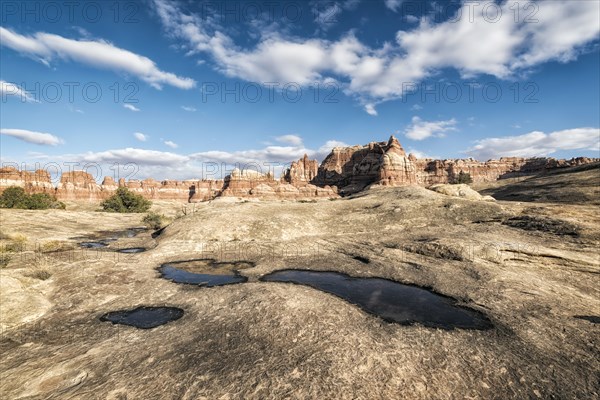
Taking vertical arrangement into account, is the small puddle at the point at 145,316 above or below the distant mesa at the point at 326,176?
below

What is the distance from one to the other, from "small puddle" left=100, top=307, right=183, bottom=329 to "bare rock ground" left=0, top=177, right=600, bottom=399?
0.42m

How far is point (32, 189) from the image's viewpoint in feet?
516

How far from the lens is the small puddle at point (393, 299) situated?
33.7 feet

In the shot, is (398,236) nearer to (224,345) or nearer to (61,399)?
(224,345)

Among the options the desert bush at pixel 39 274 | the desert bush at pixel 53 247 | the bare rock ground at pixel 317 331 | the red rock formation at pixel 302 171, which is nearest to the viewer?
the bare rock ground at pixel 317 331

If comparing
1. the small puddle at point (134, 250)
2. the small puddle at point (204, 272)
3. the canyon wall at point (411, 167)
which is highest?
the canyon wall at point (411, 167)

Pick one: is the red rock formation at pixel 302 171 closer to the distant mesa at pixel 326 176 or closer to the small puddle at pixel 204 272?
the distant mesa at pixel 326 176

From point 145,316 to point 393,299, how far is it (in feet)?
35.0

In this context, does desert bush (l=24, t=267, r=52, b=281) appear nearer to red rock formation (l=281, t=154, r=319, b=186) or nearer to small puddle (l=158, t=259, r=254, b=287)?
small puddle (l=158, t=259, r=254, b=287)

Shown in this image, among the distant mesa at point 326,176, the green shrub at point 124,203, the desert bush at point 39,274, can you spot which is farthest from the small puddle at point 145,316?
the distant mesa at point 326,176

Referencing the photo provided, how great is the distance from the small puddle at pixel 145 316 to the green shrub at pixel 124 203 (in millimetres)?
88251

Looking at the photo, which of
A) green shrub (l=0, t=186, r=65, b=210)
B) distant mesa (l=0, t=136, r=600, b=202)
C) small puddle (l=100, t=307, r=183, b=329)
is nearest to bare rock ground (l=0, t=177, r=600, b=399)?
small puddle (l=100, t=307, r=183, b=329)

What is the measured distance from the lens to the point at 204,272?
17.6 meters

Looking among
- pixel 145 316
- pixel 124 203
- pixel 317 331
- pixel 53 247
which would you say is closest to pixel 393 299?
pixel 317 331
